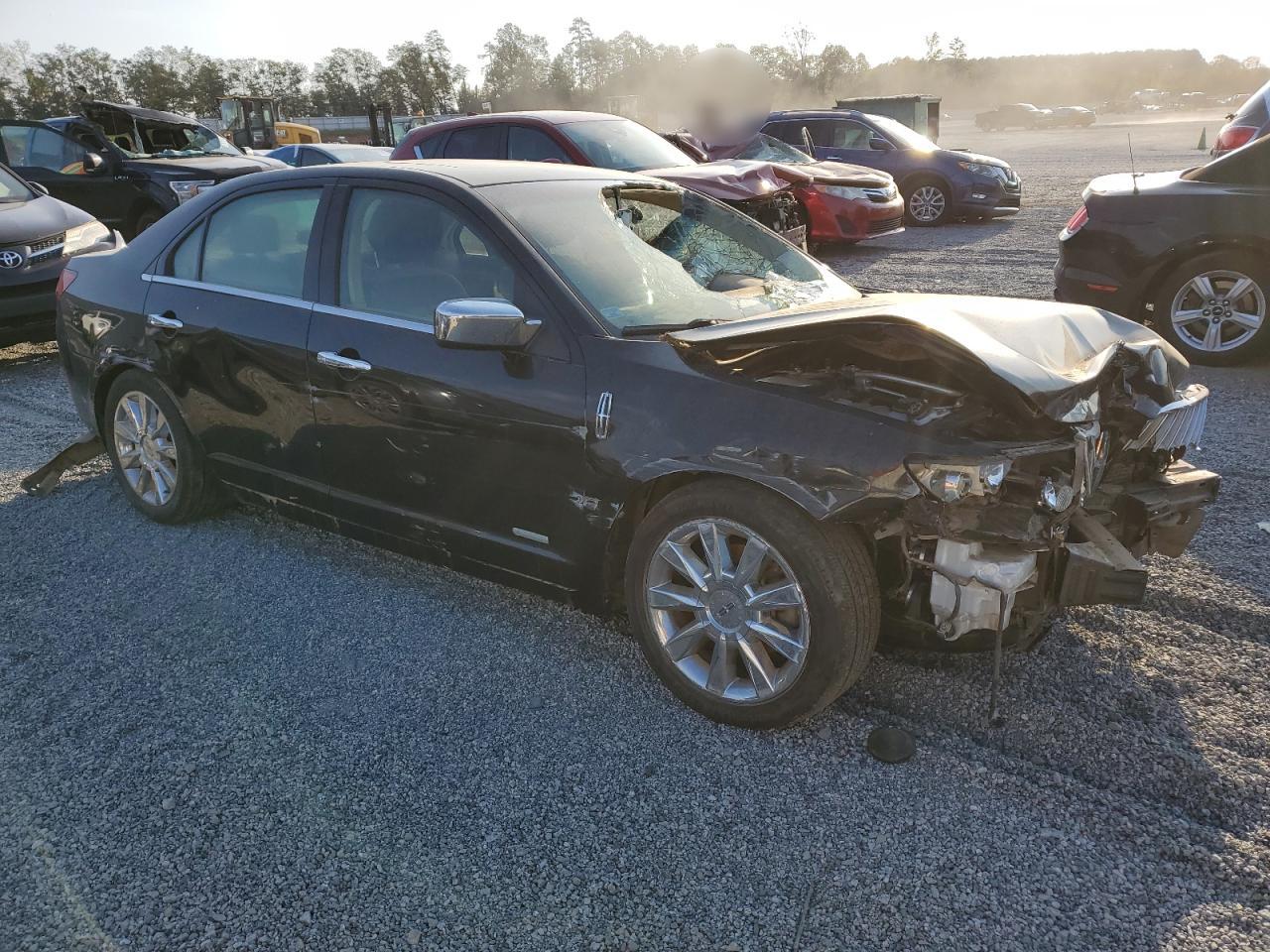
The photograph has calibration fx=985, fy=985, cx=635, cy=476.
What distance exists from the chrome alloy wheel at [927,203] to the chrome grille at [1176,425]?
12.2 metres

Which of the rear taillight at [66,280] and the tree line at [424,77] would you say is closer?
the rear taillight at [66,280]

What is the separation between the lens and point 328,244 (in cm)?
379

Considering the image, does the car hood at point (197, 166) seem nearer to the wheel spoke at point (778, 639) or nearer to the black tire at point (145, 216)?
the black tire at point (145, 216)

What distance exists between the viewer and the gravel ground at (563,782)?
230 cm

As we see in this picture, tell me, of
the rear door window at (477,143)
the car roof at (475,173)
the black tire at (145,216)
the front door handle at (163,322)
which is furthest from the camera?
the black tire at (145,216)

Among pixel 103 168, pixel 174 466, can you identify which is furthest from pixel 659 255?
pixel 103 168

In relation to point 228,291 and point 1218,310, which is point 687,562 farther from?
point 1218,310

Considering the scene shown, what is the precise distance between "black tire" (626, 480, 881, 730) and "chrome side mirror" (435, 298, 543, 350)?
73cm

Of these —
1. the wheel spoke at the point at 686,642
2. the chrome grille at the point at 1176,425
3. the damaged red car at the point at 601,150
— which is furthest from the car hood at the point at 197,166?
the chrome grille at the point at 1176,425

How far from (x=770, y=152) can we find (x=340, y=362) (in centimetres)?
1008

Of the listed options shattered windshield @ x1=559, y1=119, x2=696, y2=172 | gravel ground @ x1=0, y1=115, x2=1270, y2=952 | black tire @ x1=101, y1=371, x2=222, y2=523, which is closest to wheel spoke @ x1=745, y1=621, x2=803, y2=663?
gravel ground @ x1=0, y1=115, x2=1270, y2=952

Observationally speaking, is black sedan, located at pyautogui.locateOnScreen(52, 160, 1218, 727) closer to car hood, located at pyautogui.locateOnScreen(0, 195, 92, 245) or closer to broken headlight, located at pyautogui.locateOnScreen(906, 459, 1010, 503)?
broken headlight, located at pyautogui.locateOnScreen(906, 459, 1010, 503)

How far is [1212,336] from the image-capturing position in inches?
267

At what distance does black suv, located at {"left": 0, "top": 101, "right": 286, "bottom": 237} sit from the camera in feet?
38.0
